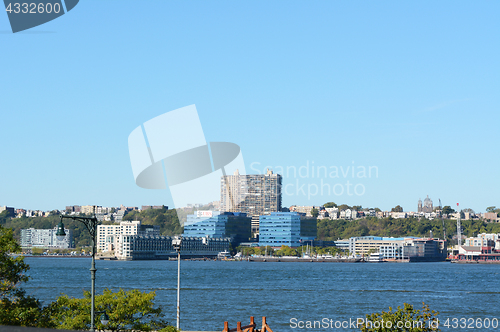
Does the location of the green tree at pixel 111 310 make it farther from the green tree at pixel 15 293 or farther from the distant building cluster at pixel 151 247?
the distant building cluster at pixel 151 247

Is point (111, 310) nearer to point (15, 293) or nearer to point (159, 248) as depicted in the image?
point (15, 293)

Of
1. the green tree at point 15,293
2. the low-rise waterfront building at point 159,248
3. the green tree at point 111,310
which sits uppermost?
the green tree at point 15,293

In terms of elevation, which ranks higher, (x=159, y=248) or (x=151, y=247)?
(x=151, y=247)

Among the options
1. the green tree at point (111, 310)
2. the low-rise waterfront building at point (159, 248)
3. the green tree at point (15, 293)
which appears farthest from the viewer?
the low-rise waterfront building at point (159, 248)

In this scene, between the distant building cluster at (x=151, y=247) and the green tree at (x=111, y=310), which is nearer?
the green tree at (x=111, y=310)

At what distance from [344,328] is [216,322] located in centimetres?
787

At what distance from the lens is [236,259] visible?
7677 inches

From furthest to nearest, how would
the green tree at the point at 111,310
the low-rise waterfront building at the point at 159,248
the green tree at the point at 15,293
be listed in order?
the low-rise waterfront building at the point at 159,248 → the green tree at the point at 111,310 → the green tree at the point at 15,293

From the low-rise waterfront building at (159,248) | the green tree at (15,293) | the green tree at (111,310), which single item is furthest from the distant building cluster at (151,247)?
the green tree at (15,293)

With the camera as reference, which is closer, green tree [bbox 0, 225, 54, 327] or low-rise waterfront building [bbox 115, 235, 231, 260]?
green tree [bbox 0, 225, 54, 327]

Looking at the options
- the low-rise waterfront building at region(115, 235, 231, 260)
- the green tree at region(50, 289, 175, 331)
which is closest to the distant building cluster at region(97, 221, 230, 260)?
the low-rise waterfront building at region(115, 235, 231, 260)

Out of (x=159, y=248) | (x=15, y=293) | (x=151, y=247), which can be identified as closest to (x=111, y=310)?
(x=15, y=293)

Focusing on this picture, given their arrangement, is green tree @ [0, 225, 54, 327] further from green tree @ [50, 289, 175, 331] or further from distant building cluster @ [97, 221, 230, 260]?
distant building cluster @ [97, 221, 230, 260]

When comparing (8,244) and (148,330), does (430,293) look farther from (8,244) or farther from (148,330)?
(8,244)
